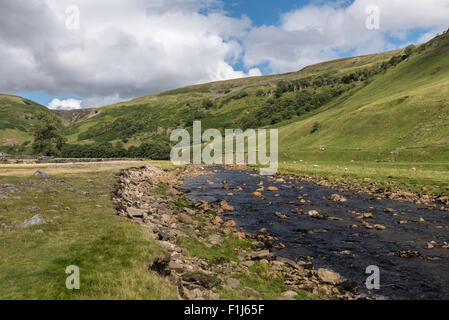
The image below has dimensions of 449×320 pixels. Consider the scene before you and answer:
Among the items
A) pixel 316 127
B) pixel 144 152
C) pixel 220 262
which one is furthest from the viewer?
pixel 144 152

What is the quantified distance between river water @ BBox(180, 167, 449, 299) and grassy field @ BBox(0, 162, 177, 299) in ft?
31.7

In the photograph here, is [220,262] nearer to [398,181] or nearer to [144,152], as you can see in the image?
[398,181]

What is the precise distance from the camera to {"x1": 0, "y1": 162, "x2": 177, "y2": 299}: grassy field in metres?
8.87

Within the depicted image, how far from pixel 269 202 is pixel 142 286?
74.6 feet

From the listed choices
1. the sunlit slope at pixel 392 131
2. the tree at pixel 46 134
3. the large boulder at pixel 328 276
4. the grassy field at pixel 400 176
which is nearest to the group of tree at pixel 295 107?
the sunlit slope at pixel 392 131

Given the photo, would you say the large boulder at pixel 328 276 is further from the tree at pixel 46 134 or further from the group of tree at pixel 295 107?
the group of tree at pixel 295 107

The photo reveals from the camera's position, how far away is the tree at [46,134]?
100750mm

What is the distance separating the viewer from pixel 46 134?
10294cm

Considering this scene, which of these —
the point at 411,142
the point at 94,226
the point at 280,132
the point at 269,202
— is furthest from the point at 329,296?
the point at 280,132

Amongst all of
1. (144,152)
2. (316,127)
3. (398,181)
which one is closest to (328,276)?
(398,181)

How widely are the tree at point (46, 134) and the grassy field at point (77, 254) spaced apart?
100.0 meters

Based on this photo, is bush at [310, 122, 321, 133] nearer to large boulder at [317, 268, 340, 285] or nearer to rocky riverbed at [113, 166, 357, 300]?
rocky riverbed at [113, 166, 357, 300]

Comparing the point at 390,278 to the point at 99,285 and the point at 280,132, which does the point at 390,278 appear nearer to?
the point at 99,285

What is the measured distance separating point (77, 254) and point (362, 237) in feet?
62.0
